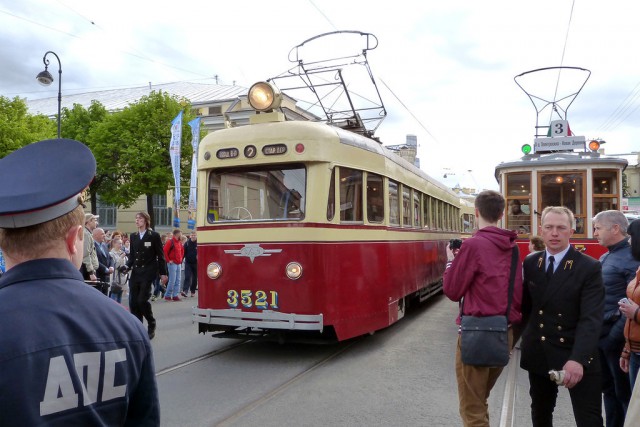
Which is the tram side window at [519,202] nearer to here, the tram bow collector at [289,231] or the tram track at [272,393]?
the tram bow collector at [289,231]

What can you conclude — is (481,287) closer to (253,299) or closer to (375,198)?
(253,299)

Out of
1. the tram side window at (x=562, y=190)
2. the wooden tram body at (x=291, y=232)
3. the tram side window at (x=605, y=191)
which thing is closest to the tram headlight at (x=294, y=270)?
the wooden tram body at (x=291, y=232)

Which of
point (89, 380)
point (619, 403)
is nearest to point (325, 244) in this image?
point (619, 403)

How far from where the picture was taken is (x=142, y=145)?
29.8 m

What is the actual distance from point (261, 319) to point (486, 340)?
3.63 metres

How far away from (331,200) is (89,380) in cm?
534

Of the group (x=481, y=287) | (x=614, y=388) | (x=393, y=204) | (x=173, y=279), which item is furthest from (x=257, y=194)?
(x=173, y=279)

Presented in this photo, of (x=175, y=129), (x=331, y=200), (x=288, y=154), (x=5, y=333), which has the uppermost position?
(x=175, y=129)

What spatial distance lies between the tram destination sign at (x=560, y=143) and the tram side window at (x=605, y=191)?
1180mm

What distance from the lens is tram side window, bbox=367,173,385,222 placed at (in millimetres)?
7242

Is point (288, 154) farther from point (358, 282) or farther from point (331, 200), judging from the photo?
point (358, 282)

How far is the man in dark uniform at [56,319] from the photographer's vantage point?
1.24m

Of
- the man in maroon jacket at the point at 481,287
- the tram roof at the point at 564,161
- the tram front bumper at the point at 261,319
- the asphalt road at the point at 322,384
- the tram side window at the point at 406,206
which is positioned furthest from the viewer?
the tram roof at the point at 564,161

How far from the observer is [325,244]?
639 centimetres
